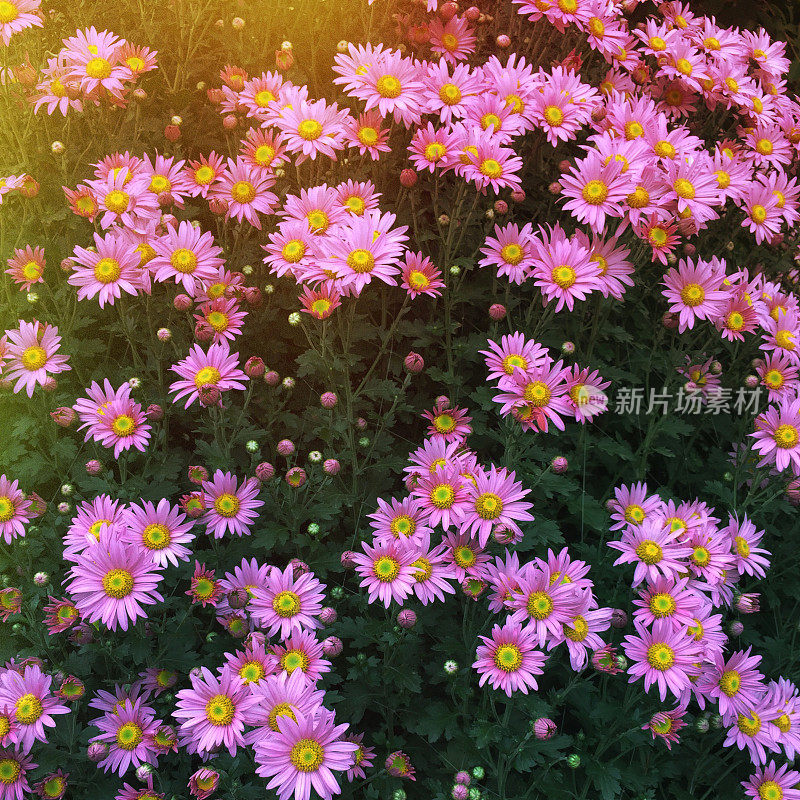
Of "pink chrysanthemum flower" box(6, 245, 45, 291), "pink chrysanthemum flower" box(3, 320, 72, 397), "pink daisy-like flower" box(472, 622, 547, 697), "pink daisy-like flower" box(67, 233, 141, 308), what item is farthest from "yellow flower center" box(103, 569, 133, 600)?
"pink chrysanthemum flower" box(6, 245, 45, 291)

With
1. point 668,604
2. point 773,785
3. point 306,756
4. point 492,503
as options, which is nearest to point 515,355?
point 492,503

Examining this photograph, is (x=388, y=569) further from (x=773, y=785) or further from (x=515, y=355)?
(x=773, y=785)

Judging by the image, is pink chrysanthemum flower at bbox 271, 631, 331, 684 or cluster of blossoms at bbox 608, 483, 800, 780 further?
cluster of blossoms at bbox 608, 483, 800, 780

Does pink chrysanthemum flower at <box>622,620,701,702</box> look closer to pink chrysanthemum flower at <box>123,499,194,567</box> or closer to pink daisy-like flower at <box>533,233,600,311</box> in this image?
pink daisy-like flower at <box>533,233,600,311</box>

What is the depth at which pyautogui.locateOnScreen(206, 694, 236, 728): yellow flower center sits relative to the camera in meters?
2.47

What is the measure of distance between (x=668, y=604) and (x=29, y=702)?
2422 millimetres

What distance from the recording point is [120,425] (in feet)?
9.77

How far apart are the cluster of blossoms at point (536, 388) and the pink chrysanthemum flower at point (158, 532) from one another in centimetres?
133

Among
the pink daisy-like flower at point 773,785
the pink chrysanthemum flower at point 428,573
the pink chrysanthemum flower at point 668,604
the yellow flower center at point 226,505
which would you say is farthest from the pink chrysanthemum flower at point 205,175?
the pink daisy-like flower at point 773,785

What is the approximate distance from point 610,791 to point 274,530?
1685 millimetres

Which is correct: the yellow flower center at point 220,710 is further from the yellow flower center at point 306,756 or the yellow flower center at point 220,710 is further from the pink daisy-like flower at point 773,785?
the pink daisy-like flower at point 773,785

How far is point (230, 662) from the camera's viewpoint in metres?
2.58

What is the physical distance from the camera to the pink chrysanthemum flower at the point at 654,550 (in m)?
2.87

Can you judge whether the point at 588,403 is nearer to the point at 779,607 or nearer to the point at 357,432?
the point at 357,432
